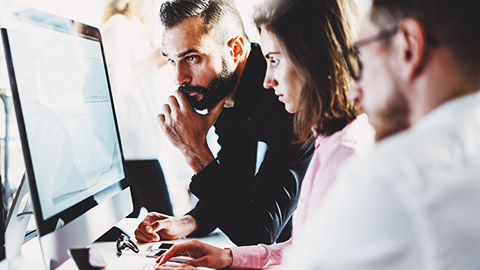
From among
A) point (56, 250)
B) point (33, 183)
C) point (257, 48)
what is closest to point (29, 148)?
point (33, 183)

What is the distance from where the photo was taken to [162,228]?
1228 mm

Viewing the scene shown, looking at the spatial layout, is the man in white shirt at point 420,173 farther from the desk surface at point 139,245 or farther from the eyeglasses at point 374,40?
the desk surface at point 139,245

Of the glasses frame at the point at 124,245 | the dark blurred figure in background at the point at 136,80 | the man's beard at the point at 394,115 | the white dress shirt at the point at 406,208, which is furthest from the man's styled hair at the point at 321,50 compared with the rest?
the dark blurred figure in background at the point at 136,80

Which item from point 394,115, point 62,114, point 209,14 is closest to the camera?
point 394,115

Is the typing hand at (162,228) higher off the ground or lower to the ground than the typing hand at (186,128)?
lower

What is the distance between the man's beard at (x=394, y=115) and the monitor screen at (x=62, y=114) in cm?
59

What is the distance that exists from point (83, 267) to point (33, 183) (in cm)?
21

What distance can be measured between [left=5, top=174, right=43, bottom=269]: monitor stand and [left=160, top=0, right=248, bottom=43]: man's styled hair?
82cm

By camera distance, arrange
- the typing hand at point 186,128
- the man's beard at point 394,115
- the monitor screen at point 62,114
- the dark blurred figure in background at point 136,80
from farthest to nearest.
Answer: the dark blurred figure in background at point 136,80 → the typing hand at point 186,128 → the monitor screen at point 62,114 → the man's beard at point 394,115

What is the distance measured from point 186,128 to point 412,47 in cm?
91

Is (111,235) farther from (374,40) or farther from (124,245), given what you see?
(374,40)

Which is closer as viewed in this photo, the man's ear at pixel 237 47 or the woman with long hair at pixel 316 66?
the woman with long hair at pixel 316 66

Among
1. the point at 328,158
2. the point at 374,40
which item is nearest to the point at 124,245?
the point at 328,158

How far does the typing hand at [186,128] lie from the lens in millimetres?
1313
